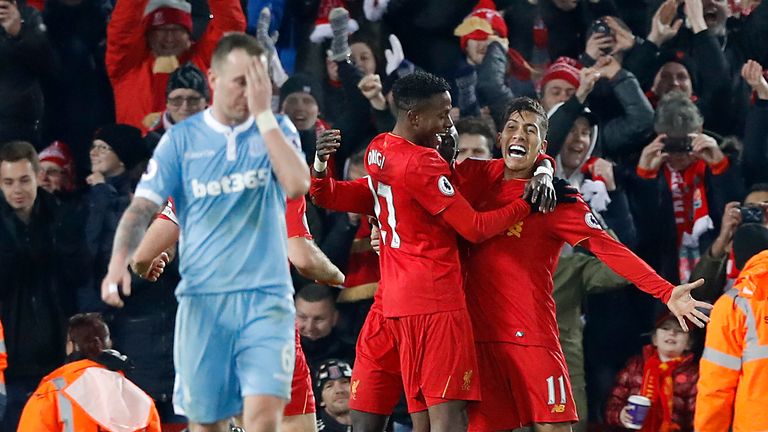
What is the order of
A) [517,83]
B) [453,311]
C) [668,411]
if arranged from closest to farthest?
[453,311]
[668,411]
[517,83]

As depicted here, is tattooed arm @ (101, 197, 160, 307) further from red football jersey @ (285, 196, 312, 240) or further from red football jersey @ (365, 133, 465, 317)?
red football jersey @ (365, 133, 465, 317)

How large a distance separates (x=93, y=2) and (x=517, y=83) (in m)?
3.49

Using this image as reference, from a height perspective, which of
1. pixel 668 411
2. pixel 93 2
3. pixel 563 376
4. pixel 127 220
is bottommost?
pixel 668 411

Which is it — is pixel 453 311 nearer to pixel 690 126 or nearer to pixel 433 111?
Result: pixel 433 111

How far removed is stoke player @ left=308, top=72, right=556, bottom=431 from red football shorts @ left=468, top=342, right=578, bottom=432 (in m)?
0.18

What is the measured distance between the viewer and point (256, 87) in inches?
233

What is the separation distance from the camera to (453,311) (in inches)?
287

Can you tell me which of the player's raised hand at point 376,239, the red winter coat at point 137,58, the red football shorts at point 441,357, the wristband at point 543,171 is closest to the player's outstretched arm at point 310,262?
the red football shorts at point 441,357

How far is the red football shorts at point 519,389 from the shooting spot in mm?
7363

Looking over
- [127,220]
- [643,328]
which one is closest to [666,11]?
[643,328]

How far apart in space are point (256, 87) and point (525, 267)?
2.21 meters

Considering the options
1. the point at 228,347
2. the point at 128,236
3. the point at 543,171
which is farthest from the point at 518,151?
the point at 128,236

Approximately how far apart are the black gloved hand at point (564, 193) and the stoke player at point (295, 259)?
1.24 metres

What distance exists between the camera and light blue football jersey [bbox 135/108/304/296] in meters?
6.07
